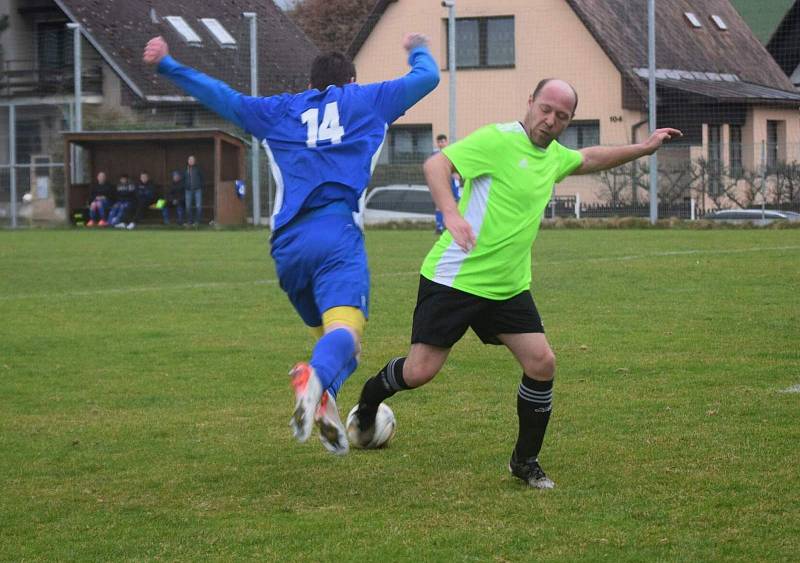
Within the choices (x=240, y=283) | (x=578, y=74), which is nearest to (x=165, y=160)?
(x=578, y=74)

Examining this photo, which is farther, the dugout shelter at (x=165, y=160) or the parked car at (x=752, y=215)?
the dugout shelter at (x=165, y=160)

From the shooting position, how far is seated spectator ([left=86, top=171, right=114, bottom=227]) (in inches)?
1355

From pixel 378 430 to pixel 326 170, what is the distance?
133cm

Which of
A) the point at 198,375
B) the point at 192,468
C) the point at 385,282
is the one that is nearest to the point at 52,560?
the point at 192,468

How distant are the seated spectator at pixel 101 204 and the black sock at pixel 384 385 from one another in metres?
28.7

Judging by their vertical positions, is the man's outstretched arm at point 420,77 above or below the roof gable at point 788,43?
below

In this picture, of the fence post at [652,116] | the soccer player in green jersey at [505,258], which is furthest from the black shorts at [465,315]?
the fence post at [652,116]

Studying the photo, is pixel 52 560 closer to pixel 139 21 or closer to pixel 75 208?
pixel 75 208

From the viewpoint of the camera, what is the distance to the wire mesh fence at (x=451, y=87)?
32.2 m

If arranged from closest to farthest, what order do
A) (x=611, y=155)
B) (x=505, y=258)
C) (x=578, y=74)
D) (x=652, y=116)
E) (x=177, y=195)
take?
(x=505, y=258) → (x=611, y=155) → (x=652, y=116) → (x=177, y=195) → (x=578, y=74)

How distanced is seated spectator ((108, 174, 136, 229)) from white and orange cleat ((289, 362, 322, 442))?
96.4ft

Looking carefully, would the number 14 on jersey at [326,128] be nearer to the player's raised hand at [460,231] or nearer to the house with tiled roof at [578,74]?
the player's raised hand at [460,231]

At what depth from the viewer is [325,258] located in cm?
606

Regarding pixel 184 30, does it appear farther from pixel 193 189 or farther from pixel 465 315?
pixel 465 315
